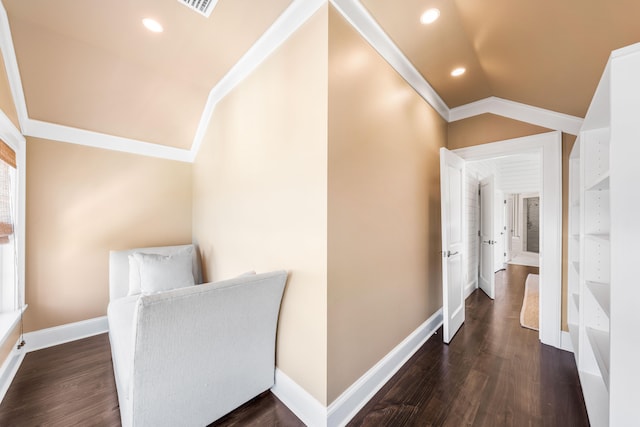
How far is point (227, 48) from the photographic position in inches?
78.1

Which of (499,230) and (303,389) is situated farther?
(499,230)

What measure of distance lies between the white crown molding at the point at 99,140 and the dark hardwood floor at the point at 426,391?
2135mm

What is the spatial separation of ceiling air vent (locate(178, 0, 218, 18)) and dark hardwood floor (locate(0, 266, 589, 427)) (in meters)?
2.76

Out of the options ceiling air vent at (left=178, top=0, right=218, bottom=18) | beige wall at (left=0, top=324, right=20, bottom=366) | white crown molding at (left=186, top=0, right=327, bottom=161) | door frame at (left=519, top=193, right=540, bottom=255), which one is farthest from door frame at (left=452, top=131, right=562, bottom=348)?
door frame at (left=519, top=193, right=540, bottom=255)

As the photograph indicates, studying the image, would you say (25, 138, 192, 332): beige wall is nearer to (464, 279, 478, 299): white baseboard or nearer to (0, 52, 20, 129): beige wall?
(0, 52, 20, 129): beige wall

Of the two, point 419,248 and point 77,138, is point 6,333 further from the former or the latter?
point 419,248

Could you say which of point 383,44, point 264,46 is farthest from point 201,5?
point 383,44

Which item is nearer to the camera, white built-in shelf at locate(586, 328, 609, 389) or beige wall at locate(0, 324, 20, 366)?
white built-in shelf at locate(586, 328, 609, 389)

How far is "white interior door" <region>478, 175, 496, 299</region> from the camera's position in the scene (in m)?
3.80

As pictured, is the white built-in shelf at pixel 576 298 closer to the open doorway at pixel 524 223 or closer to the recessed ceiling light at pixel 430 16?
the recessed ceiling light at pixel 430 16

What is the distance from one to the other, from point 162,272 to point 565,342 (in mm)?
4113

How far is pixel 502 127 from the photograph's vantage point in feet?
8.89

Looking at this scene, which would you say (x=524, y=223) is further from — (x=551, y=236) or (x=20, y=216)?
(x=20, y=216)

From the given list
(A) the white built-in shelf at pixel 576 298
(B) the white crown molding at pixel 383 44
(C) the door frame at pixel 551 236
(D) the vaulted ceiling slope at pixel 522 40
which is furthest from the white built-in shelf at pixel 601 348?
(B) the white crown molding at pixel 383 44
